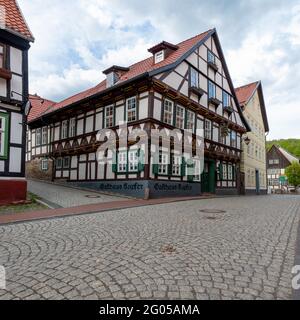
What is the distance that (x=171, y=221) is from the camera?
7.53 m

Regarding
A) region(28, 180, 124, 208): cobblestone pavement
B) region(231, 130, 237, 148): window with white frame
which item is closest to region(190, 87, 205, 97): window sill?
region(231, 130, 237, 148): window with white frame

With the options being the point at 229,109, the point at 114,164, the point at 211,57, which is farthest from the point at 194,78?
the point at 114,164

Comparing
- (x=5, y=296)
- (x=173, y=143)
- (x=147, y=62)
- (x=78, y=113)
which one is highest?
(x=147, y=62)

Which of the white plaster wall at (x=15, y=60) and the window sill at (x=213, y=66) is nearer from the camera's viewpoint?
the white plaster wall at (x=15, y=60)

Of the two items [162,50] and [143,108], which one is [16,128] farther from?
[162,50]

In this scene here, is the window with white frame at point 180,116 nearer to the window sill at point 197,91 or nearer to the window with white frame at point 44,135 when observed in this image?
the window sill at point 197,91

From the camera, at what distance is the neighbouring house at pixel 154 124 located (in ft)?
49.7

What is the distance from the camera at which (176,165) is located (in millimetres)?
16719

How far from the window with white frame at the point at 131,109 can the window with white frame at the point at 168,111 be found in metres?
1.80

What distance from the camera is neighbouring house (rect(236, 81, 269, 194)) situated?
1085 inches

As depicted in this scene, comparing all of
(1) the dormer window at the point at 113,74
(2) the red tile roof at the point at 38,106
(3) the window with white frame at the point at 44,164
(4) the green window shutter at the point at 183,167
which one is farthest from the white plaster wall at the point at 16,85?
(2) the red tile roof at the point at 38,106
